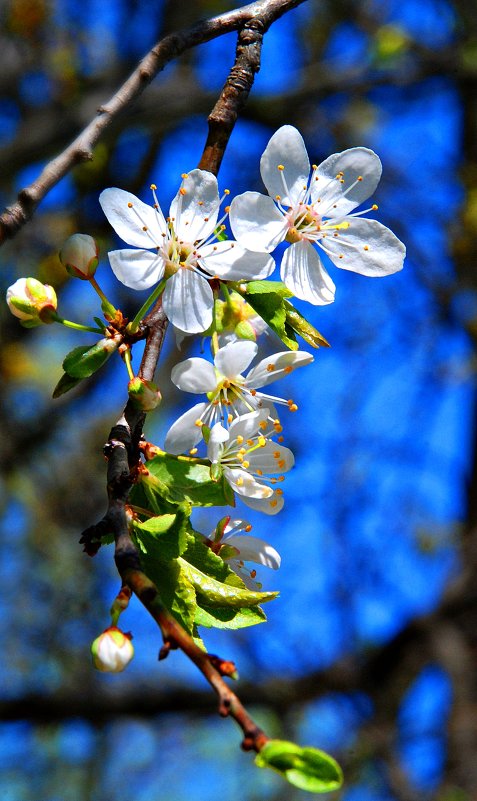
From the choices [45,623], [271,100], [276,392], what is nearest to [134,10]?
[271,100]

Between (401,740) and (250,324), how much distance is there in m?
4.15

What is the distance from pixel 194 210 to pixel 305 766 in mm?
803

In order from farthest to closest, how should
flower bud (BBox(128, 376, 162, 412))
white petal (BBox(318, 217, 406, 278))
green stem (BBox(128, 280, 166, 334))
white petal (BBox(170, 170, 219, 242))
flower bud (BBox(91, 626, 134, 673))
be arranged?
white petal (BBox(318, 217, 406, 278)) < white petal (BBox(170, 170, 219, 242)) < green stem (BBox(128, 280, 166, 334)) < flower bud (BBox(128, 376, 162, 412)) < flower bud (BBox(91, 626, 134, 673))

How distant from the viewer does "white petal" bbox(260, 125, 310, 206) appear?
1344 millimetres

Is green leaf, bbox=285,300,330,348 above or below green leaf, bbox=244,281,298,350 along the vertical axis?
above

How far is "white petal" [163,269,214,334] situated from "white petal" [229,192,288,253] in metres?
0.09

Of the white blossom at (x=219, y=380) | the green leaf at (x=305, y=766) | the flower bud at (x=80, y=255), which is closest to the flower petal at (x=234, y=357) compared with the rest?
the white blossom at (x=219, y=380)

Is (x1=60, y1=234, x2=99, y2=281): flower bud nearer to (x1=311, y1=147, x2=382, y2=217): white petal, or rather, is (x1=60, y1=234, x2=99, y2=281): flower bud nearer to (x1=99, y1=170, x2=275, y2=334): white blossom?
(x1=99, y1=170, x2=275, y2=334): white blossom

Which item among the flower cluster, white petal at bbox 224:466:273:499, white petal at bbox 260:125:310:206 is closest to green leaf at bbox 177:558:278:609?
the flower cluster

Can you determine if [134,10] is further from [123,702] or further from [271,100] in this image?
Answer: [123,702]

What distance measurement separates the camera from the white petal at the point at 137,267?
123 centimetres

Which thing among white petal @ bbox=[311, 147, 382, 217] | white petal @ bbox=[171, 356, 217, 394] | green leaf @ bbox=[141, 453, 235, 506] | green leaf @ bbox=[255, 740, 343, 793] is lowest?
green leaf @ bbox=[255, 740, 343, 793]

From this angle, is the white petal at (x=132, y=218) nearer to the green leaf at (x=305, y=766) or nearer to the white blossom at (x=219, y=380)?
the white blossom at (x=219, y=380)

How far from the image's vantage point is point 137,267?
1.25 m
